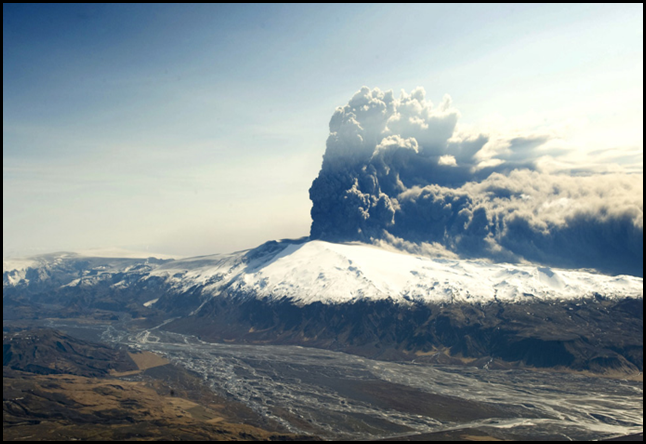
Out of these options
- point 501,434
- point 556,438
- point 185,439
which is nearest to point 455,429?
point 501,434

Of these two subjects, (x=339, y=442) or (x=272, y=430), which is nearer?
(x=339, y=442)

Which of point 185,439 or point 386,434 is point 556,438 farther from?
point 185,439

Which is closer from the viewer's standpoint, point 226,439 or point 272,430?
point 226,439

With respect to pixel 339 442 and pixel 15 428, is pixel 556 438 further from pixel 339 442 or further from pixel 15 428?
pixel 15 428

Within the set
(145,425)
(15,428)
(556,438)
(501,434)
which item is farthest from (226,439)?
(556,438)

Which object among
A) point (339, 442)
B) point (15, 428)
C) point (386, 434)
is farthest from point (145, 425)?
point (386, 434)

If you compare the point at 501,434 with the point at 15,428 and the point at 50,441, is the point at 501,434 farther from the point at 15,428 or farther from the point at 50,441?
the point at 15,428

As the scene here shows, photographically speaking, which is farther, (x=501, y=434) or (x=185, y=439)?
(x=501, y=434)
